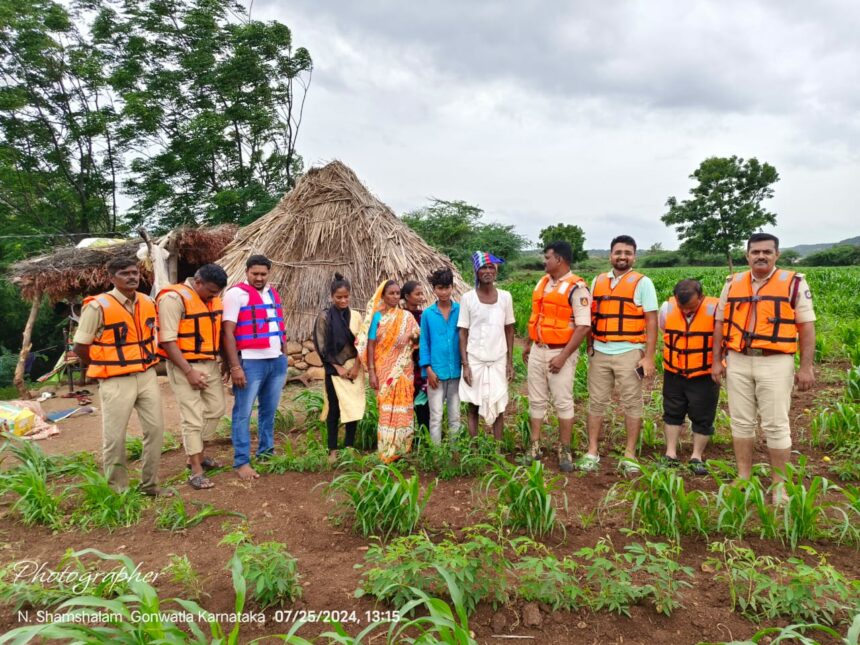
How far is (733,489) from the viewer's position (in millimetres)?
2824

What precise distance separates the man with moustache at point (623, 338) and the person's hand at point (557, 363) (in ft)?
1.24

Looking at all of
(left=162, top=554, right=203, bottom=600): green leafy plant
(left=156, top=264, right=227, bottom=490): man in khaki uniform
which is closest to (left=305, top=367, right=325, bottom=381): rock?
(left=156, top=264, right=227, bottom=490): man in khaki uniform

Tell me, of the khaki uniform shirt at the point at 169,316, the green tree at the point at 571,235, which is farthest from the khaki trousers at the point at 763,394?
the green tree at the point at 571,235

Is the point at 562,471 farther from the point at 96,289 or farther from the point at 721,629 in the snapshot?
the point at 96,289

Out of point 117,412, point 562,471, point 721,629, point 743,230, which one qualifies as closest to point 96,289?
point 117,412

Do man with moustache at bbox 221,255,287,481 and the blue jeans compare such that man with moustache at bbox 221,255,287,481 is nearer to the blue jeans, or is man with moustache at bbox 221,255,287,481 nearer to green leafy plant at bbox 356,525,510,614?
the blue jeans

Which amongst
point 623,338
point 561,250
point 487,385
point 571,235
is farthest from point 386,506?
point 571,235

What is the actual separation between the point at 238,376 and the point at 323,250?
461 centimetres

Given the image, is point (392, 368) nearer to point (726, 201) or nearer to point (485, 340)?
point (485, 340)

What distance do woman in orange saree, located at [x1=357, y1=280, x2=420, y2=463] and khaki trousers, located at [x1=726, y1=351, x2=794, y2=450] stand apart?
7.76 ft

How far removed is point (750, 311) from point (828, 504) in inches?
48.6

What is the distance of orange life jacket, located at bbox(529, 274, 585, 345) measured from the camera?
3.91 meters

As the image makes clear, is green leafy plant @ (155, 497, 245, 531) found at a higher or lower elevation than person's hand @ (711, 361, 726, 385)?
lower

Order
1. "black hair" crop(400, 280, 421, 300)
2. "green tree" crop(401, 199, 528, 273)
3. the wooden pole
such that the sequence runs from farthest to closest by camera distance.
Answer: "green tree" crop(401, 199, 528, 273)
the wooden pole
"black hair" crop(400, 280, 421, 300)
